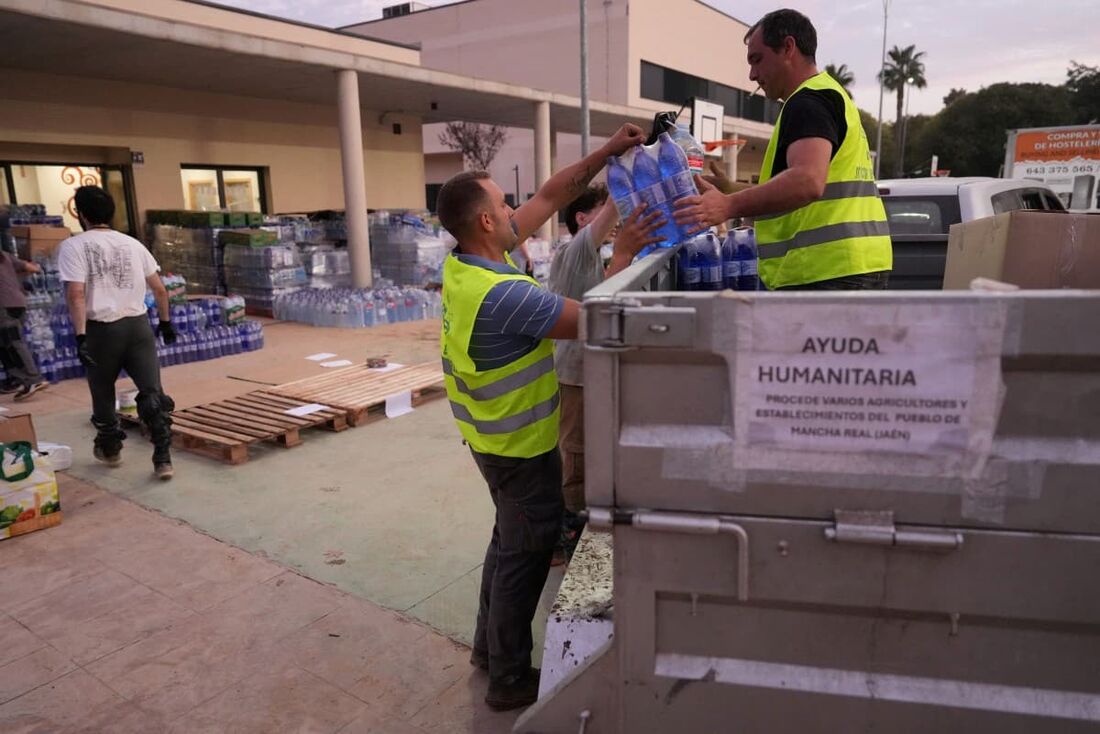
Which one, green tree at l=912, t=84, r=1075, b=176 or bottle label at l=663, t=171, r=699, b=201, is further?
green tree at l=912, t=84, r=1075, b=176

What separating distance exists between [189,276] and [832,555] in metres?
15.1

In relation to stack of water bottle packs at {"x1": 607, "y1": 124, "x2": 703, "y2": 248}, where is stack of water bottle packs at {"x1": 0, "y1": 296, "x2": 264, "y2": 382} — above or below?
below

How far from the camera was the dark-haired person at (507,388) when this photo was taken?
247 cm

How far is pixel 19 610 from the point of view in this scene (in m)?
3.60

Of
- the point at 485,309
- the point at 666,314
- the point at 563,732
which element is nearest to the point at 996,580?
the point at 666,314

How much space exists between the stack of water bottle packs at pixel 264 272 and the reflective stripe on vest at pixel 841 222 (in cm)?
1187

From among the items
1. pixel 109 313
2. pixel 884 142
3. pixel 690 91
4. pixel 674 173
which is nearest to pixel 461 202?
pixel 674 173

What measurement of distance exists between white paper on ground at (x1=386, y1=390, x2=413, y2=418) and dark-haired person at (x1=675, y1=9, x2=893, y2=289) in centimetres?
475

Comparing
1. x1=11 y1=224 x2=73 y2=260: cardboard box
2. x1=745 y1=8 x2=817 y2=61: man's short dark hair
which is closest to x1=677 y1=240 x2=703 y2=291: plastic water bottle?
x1=745 y1=8 x2=817 y2=61: man's short dark hair

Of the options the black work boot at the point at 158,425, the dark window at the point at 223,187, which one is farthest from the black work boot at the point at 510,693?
the dark window at the point at 223,187

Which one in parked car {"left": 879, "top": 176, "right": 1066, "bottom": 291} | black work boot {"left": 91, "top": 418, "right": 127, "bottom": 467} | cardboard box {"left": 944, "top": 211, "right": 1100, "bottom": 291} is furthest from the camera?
parked car {"left": 879, "top": 176, "right": 1066, "bottom": 291}

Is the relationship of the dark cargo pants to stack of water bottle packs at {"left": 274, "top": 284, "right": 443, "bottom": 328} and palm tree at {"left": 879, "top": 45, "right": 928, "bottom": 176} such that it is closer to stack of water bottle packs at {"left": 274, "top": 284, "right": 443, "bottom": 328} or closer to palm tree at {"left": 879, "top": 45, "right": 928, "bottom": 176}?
stack of water bottle packs at {"left": 274, "top": 284, "right": 443, "bottom": 328}

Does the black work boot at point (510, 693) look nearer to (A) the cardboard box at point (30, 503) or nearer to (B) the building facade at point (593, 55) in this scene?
(A) the cardboard box at point (30, 503)

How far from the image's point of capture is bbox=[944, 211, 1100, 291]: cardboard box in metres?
2.28
